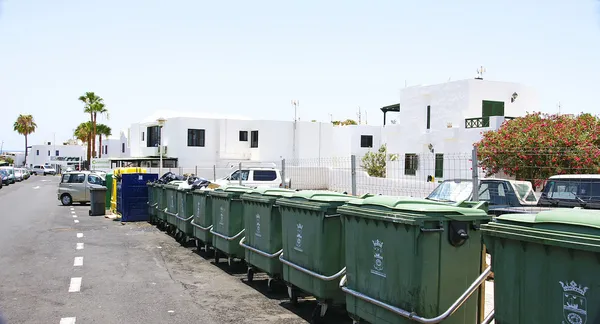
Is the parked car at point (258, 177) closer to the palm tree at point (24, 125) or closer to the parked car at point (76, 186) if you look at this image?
the parked car at point (76, 186)

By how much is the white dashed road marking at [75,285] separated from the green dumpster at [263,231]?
276cm

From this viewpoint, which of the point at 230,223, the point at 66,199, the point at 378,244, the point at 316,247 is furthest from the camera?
the point at 66,199

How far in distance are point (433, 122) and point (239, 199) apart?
934 inches

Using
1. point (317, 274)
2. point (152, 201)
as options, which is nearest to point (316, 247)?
point (317, 274)

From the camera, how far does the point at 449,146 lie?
31547 mm

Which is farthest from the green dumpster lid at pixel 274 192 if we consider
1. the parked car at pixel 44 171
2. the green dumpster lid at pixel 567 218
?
the parked car at pixel 44 171

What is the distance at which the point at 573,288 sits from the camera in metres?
4.32

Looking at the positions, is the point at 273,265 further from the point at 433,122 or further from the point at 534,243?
the point at 433,122

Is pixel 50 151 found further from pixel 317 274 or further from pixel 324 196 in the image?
pixel 317 274

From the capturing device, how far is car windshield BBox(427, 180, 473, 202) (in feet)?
45.9

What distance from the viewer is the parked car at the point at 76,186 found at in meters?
29.1

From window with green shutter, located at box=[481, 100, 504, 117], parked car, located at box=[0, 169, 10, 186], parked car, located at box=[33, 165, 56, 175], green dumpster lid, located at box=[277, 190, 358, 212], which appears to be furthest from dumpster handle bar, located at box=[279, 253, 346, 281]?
parked car, located at box=[33, 165, 56, 175]

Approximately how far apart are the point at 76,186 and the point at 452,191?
69.3 ft

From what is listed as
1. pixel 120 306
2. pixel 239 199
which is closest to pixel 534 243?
pixel 120 306
